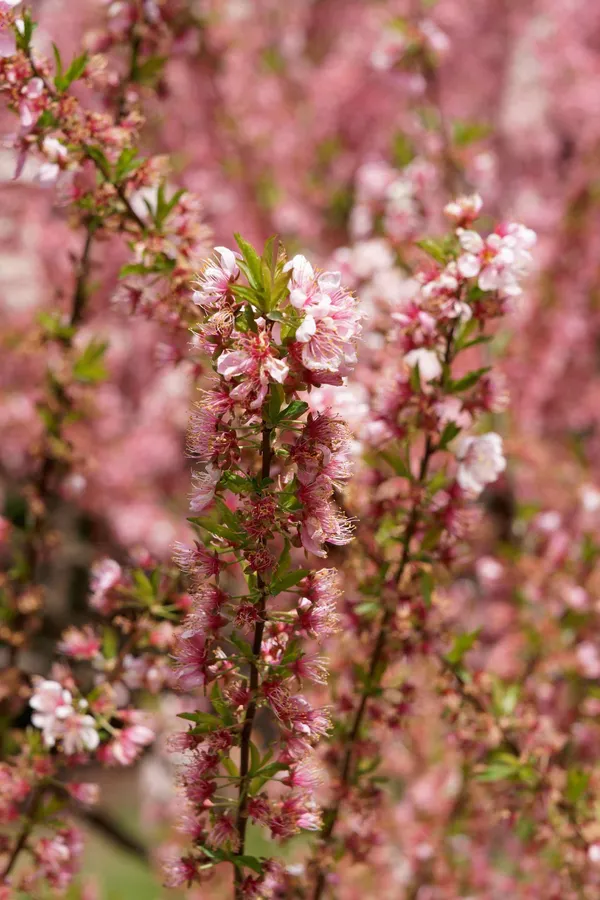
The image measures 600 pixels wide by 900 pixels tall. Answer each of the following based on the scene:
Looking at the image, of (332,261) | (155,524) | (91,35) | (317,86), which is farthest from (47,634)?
(91,35)

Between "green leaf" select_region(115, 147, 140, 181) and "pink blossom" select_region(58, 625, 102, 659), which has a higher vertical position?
"green leaf" select_region(115, 147, 140, 181)

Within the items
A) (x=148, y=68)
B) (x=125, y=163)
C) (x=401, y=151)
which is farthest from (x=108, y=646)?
(x=401, y=151)

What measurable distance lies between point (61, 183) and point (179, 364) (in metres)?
0.39

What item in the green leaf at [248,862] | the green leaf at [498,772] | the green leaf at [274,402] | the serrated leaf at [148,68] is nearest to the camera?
the green leaf at [274,402]

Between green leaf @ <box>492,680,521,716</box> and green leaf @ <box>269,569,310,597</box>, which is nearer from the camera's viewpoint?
green leaf @ <box>269,569,310,597</box>

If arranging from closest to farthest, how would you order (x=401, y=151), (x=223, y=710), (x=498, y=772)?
(x=223, y=710) → (x=498, y=772) → (x=401, y=151)

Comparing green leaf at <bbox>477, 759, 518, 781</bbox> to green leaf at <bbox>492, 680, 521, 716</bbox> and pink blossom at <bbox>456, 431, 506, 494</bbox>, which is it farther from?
pink blossom at <bbox>456, 431, 506, 494</bbox>

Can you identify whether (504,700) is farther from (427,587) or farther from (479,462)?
(479,462)

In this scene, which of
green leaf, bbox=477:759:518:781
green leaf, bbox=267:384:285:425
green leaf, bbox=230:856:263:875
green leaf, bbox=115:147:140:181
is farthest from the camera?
green leaf, bbox=477:759:518:781

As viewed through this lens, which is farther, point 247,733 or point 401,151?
point 401,151

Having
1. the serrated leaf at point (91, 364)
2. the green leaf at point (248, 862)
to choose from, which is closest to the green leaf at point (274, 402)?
the green leaf at point (248, 862)

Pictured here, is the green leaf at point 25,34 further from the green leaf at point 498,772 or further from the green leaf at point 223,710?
the green leaf at point 498,772

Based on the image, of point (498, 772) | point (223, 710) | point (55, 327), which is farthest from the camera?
point (55, 327)

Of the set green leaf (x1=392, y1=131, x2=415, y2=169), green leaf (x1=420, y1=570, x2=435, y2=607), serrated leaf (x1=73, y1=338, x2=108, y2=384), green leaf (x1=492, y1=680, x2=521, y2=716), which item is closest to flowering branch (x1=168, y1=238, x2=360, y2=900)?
green leaf (x1=420, y1=570, x2=435, y2=607)
